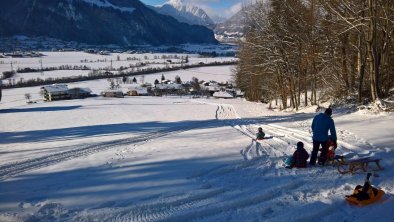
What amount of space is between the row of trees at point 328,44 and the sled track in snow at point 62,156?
1378 cm

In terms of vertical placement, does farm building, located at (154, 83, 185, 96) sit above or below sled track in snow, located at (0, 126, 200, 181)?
above

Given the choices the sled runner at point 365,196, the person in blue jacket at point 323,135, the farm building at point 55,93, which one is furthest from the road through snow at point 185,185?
the farm building at point 55,93

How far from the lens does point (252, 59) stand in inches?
1601

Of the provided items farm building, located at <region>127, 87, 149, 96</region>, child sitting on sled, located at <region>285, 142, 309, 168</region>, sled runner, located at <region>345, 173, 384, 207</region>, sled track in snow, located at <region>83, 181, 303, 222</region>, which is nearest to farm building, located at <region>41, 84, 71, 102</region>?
farm building, located at <region>127, 87, 149, 96</region>

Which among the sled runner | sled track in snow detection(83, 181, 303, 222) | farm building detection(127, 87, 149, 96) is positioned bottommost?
sled track in snow detection(83, 181, 303, 222)

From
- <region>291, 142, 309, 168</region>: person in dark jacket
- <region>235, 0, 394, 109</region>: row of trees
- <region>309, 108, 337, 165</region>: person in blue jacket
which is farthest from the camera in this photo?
<region>235, 0, 394, 109</region>: row of trees

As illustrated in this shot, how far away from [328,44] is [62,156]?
22.4 m

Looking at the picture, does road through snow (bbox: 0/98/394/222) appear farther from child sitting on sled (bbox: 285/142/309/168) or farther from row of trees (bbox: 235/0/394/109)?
row of trees (bbox: 235/0/394/109)

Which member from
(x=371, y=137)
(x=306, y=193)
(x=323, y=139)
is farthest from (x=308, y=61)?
(x=306, y=193)

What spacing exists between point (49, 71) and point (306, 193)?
16429 centimetres

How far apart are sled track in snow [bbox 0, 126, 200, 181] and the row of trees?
45.2ft

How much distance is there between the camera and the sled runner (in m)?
8.09

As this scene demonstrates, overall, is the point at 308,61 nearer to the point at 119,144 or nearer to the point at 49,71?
the point at 119,144

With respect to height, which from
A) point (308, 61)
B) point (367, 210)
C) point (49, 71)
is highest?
point (49, 71)
